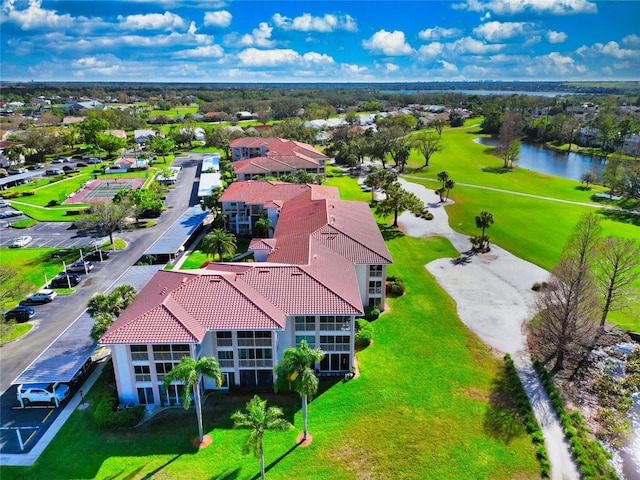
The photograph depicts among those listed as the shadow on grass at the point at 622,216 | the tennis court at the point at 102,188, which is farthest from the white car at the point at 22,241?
the shadow on grass at the point at 622,216

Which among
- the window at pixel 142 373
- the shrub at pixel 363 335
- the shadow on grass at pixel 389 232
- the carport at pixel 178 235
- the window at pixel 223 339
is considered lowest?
the shrub at pixel 363 335

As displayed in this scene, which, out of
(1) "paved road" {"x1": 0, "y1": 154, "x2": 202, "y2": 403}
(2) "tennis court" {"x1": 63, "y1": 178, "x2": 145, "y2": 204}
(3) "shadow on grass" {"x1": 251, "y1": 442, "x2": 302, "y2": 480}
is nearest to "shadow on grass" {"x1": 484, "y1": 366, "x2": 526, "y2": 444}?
(3) "shadow on grass" {"x1": 251, "y1": 442, "x2": 302, "y2": 480}

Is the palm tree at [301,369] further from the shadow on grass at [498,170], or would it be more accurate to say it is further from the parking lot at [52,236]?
the shadow on grass at [498,170]

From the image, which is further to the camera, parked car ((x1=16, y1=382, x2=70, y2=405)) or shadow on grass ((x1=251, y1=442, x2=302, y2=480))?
parked car ((x1=16, y1=382, x2=70, y2=405))

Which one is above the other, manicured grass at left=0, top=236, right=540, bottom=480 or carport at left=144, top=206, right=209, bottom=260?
carport at left=144, top=206, right=209, bottom=260

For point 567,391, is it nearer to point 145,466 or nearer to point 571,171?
point 145,466

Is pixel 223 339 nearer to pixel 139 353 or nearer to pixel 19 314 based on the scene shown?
pixel 139 353

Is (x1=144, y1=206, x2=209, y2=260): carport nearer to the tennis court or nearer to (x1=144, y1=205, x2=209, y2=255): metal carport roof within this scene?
(x1=144, y1=205, x2=209, y2=255): metal carport roof
